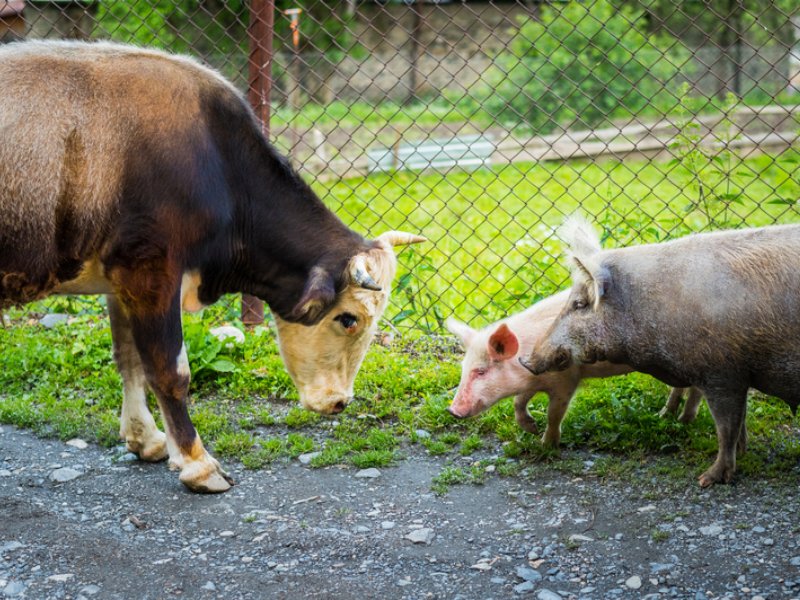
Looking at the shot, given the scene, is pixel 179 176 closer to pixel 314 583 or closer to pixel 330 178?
pixel 314 583

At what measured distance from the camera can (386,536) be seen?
4.33 metres

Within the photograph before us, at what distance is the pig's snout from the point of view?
4.77 metres

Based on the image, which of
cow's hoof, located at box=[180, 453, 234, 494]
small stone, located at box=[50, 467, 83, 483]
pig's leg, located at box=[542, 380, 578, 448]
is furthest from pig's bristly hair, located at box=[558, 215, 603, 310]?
small stone, located at box=[50, 467, 83, 483]

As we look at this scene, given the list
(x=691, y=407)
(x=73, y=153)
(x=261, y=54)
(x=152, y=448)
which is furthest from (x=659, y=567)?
(x=261, y=54)

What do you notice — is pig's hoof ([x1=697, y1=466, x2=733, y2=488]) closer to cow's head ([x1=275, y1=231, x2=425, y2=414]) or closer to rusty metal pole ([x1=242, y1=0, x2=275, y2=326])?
cow's head ([x1=275, y1=231, x2=425, y2=414])

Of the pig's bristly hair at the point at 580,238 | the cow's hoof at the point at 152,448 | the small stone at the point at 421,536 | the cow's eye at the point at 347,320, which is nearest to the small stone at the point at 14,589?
the cow's hoof at the point at 152,448

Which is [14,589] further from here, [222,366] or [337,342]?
[222,366]

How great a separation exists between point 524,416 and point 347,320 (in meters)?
1.06

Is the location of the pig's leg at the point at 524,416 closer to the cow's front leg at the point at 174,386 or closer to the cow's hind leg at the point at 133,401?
the cow's front leg at the point at 174,386

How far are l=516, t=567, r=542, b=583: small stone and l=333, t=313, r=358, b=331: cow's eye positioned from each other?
1456 mm

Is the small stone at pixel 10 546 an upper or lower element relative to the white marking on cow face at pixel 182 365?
lower

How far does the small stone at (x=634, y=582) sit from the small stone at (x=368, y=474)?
58.4 inches

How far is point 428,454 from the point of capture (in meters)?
5.20

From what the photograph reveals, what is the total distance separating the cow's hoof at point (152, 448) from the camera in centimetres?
515
